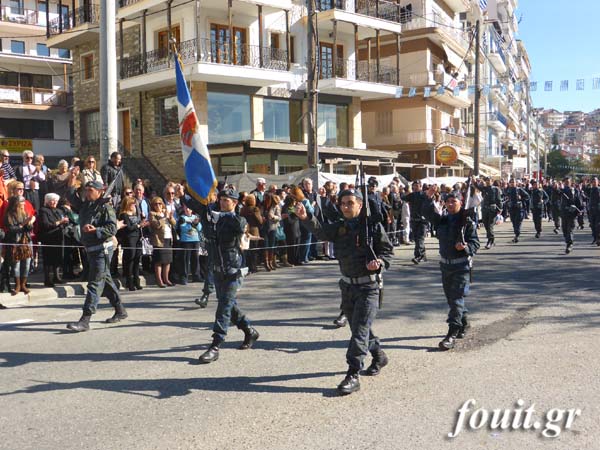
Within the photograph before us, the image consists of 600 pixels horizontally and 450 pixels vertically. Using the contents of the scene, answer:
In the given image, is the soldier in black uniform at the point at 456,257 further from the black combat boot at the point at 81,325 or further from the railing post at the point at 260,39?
the railing post at the point at 260,39

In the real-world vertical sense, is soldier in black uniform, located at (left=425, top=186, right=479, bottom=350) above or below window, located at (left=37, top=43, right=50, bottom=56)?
below

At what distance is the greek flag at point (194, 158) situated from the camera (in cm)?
717

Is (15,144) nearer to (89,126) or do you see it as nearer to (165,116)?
(89,126)

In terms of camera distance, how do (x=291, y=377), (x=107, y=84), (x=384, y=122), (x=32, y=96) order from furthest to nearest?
(x=32, y=96) → (x=384, y=122) → (x=107, y=84) → (x=291, y=377)

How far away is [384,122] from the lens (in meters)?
37.9

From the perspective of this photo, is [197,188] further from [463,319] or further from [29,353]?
[463,319]

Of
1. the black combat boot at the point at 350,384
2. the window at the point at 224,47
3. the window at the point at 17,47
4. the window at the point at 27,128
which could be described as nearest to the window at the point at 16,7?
the window at the point at 17,47

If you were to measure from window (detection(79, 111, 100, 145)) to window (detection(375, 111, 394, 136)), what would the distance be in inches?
660

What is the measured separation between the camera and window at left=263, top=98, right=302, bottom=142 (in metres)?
27.9

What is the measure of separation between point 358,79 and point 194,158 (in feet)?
83.1

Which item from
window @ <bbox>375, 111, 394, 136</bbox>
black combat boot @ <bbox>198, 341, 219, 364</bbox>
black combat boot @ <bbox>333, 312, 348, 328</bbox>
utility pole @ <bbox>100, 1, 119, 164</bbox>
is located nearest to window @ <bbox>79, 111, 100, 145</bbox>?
window @ <bbox>375, 111, 394, 136</bbox>

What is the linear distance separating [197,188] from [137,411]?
2974 mm

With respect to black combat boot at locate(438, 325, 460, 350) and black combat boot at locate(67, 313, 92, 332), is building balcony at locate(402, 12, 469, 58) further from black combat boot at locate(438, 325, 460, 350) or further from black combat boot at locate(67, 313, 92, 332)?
black combat boot at locate(67, 313, 92, 332)

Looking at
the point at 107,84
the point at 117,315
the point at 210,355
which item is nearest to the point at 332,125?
the point at 107,84
